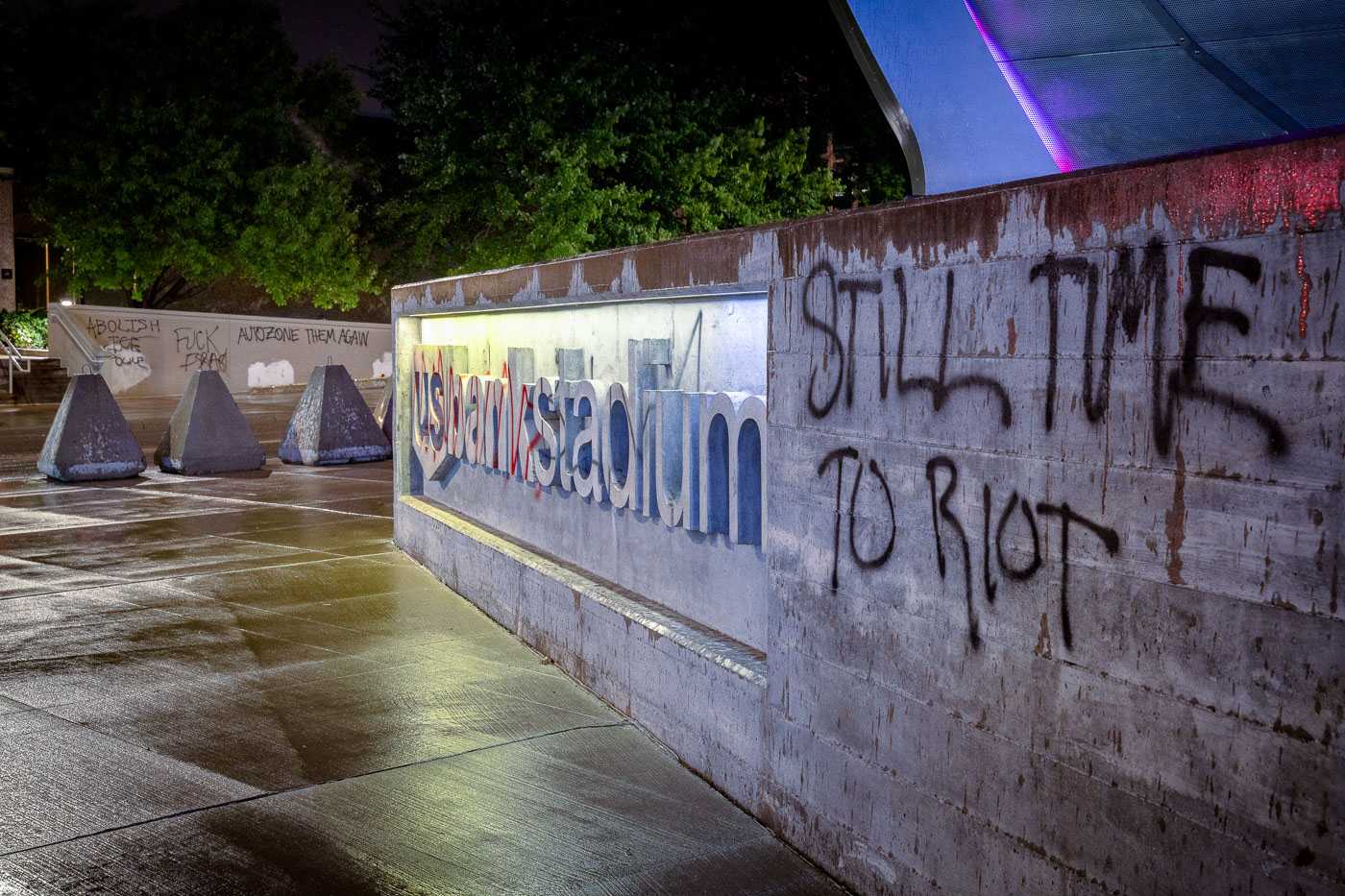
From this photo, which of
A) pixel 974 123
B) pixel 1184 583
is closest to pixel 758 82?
pixel 974 123

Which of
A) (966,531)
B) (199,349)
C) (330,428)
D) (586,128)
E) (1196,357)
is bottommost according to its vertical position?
(330,428)

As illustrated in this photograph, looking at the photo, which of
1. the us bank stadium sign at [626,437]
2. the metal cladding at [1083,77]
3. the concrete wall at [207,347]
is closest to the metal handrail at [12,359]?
the concrete wall at [207,347]

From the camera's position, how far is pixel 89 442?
14.0m

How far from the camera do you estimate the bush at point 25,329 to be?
32.9 meters

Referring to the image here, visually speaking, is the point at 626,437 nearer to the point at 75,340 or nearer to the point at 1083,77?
the point at 1083,77

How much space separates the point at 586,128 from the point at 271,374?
619 inches

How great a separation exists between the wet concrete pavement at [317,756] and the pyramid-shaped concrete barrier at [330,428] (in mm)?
7093

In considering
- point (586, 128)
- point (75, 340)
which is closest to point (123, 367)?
point (75, 340)

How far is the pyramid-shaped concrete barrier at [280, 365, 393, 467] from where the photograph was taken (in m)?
15.6

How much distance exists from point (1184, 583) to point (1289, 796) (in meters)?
0.46

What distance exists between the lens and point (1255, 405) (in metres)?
2.45

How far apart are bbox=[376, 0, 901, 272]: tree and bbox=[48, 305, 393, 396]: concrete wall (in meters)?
8.77

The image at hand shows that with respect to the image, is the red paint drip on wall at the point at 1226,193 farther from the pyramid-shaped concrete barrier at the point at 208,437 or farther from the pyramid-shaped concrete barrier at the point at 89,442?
the pyramid-shaped concrete barrier at the point at 89,442

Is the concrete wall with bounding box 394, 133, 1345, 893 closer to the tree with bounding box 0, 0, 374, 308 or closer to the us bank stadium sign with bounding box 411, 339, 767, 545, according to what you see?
the us bank stadium sign with bounding box 411, 339, 767, 545
